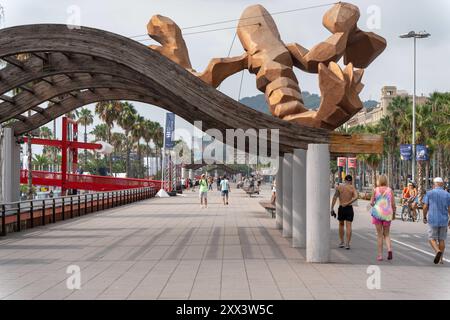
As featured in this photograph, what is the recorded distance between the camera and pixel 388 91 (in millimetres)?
134875

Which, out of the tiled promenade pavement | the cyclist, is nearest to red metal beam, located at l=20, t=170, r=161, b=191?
the cyclist

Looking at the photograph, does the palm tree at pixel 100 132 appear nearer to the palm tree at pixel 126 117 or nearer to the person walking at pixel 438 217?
the palm tree at pixel 126 117

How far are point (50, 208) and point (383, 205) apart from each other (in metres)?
12.8

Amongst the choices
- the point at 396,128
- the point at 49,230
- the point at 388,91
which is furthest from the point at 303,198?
the point at 388,91

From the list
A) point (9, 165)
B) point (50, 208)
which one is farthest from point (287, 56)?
point (50, 208)

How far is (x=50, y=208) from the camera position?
2109 cm

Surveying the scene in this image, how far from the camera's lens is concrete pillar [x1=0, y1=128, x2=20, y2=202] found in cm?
1931

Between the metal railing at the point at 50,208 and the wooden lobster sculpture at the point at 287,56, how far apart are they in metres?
6.15

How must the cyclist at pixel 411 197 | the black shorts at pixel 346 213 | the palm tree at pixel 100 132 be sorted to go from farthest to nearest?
1. the palm tree at pixel 100 132
2. the cyclist at pixel 411 197
3. the black shorts at pixel 346 213

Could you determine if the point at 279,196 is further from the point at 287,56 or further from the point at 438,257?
the point at 438,257

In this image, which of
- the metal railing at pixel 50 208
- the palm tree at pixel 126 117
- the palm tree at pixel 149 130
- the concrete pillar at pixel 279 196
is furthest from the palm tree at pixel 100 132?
the concrete pillar at pixel 279 196

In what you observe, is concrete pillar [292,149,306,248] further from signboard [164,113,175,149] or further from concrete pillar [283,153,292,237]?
signboard [164,113,175,149]

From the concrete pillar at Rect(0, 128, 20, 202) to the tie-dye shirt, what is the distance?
1206cm

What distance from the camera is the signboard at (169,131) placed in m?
46.6
